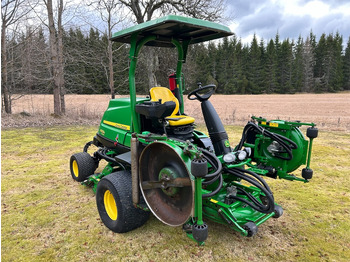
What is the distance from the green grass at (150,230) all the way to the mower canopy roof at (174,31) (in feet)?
7.22

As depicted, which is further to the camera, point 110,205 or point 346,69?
point 346,69

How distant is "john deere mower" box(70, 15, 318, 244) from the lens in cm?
238

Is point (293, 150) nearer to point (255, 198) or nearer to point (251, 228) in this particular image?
point (255, 198)

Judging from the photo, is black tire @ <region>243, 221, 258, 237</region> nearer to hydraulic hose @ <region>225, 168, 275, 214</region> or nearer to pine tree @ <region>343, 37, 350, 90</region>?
hydraulic hose @ <region>225, 168, 275, 214</region>

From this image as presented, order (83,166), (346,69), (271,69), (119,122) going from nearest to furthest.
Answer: (119,122) < (83,166) < (271,69) < (346,69)

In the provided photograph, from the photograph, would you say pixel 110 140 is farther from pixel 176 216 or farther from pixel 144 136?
pixel 176 216

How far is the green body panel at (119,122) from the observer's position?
11.3 ft

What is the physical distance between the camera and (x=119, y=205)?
2.82 metres

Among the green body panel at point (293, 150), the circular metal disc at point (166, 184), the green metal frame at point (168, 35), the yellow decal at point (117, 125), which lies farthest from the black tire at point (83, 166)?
the green body panel at point (293, 150)

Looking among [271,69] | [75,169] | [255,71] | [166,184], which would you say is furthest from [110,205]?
[271,69]

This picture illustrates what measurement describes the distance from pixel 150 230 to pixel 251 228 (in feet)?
3.82

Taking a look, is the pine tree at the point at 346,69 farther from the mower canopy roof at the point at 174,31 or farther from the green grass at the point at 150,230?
the mower canopy roof at the point at 174,31

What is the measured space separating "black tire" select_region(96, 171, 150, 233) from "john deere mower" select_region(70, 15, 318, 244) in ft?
0.03

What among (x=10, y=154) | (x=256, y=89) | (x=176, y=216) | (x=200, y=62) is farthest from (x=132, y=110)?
(x=256, y=89)
